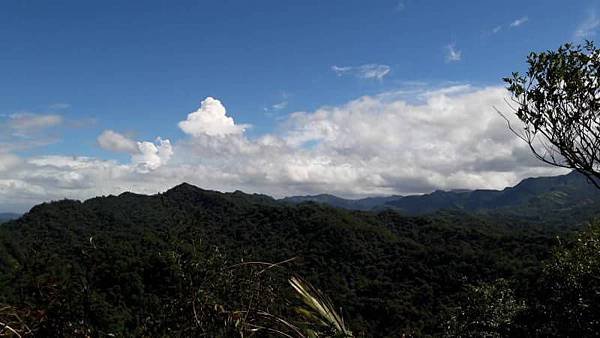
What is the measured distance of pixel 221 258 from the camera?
14.1ft

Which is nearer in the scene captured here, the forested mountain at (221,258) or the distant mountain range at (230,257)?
the forested mountain at (221,258)

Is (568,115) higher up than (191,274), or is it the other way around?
(568,115)

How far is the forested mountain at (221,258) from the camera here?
3.78 meters

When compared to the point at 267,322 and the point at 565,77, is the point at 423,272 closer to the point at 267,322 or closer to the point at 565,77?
the point at 565,77

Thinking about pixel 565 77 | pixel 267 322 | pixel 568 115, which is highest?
pixel 565 77

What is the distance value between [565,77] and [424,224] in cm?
15293

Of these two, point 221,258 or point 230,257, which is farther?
point 230,257

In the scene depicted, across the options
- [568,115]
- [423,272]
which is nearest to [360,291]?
[423,272]

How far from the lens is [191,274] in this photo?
404 centimetres

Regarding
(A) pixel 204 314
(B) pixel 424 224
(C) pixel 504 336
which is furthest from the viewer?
(B) pixel 424 224

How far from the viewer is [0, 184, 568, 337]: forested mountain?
3779mm

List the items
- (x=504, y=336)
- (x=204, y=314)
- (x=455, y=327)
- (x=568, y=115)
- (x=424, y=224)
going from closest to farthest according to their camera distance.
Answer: (x=204, y=314), (x=568, y=115), (x=504, y=336), (x=455, y=327), (x=424, y=224)

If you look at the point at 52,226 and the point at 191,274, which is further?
the point at 52,226

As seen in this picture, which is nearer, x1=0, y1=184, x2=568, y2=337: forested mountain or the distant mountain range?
x1=0, y1=184, x2=568, y2=337: forested mountain
